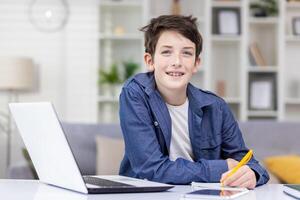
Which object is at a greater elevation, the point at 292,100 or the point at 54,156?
the point at 54,156

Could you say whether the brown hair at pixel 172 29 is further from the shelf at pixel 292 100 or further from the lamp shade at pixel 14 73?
the shelf at pixel 292 100

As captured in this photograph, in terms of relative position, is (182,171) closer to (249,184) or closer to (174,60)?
(249,184)

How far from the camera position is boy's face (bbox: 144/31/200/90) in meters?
1.83

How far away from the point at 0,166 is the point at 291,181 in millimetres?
2594

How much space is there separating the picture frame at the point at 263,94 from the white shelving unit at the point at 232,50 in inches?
0.6

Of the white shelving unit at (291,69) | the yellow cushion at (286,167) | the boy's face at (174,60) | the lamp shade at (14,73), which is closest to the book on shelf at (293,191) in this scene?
the boy's face at (174,60)

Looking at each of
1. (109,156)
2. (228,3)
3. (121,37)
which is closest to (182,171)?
(109,156)

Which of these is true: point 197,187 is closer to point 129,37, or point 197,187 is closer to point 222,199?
point 222,199

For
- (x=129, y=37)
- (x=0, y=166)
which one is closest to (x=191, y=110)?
(x=129, y=37)

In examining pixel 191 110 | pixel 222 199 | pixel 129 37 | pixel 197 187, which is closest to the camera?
pixel 222 199

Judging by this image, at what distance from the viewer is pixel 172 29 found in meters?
1.88

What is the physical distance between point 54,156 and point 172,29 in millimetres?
625

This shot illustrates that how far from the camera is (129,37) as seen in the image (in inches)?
→ 194

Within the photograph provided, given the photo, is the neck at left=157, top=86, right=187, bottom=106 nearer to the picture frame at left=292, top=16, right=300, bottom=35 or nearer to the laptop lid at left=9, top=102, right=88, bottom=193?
the laptop lid at left=9, top=102, right=88, bottom=193
